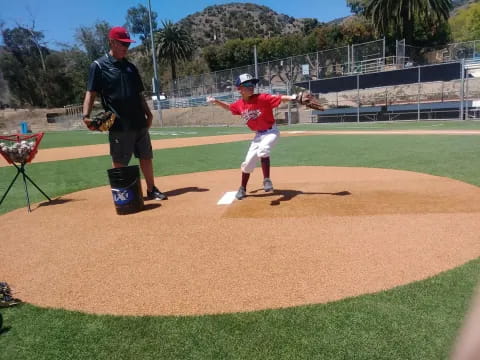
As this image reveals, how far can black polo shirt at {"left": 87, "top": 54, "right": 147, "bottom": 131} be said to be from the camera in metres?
5.74

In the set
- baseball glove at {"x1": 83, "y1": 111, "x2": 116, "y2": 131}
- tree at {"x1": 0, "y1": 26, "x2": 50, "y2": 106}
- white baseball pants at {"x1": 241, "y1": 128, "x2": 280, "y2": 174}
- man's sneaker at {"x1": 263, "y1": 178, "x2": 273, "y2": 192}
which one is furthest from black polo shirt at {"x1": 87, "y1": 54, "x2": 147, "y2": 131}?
tree at {"x1": 0, "y1": 26, "x2": 50, "y2": 106}

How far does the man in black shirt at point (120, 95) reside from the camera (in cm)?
573

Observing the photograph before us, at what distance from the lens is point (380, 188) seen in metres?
6.07

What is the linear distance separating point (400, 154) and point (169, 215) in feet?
22.1

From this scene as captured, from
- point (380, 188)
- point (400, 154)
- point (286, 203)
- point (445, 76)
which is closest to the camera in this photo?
point (286, 203)

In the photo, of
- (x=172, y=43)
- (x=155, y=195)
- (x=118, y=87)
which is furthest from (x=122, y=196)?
(x=172, y=43)

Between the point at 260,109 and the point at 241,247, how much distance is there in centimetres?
267

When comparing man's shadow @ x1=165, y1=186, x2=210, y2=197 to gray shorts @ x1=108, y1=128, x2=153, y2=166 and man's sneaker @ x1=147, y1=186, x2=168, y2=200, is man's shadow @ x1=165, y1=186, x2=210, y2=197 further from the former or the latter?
gray shorts @ x1=108, y1=128, x2=153, y2=166

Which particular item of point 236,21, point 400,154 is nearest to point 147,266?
point 400,154

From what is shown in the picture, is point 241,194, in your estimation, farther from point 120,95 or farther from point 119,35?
point 119,35

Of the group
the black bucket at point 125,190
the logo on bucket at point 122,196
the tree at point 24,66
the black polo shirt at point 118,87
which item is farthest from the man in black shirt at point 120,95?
the tree at point 24,66

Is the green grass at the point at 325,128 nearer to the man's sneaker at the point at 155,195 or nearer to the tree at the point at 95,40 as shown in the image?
the man's sneaker at the point at 155,195

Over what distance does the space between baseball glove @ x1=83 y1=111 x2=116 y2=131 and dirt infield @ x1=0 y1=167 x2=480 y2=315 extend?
121 cm

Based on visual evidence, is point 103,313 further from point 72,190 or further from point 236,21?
point 236,21
